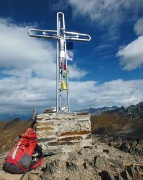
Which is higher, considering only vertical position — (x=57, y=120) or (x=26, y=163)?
(x=57, y=120)

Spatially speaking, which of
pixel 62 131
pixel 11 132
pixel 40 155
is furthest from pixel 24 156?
pixel 11 132

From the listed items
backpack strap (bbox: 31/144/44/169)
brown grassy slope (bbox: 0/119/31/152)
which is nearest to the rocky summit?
backpack strap (bbox: 31/144/44/169)

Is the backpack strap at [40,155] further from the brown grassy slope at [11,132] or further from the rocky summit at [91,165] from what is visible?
the brown grassy slope at [11,132]

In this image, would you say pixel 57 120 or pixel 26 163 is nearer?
pixel 26 163

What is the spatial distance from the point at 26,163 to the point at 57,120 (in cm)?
224

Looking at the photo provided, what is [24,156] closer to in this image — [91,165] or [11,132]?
[91,165]

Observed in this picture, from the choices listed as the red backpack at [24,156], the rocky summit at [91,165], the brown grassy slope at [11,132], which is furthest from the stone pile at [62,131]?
the brown grassy slope at [11,132]

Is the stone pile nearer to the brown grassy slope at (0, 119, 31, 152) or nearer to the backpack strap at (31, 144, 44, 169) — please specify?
the backpack strap at (31, 144, 44, 169)

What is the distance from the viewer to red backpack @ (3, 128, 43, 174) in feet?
33.0

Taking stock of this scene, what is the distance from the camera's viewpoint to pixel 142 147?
12.1 metres

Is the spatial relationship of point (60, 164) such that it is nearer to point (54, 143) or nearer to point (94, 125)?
point (54, 143)

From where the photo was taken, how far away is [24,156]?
10.3 m

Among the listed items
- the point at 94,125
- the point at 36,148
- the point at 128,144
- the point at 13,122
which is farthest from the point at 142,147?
the point at 13,122

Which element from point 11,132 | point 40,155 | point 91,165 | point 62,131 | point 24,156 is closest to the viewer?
point 91,165
